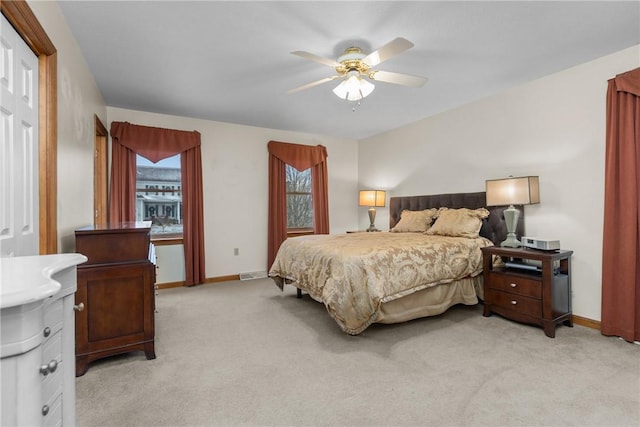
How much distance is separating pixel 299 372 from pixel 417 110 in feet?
12.1

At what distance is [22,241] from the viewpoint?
1.62 meters

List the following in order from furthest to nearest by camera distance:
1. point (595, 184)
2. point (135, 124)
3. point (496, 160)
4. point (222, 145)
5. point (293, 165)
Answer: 1. point (293, 165)
2. point (222, 145)
3. point (135, 124)
4. point (496, 160)
5. point (595, 184)

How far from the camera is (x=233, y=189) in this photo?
5.00 m

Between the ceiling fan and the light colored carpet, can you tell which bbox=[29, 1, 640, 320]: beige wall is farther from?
the ceiling fan

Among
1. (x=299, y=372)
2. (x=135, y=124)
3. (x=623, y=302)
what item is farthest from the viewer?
(x=135, y=124)

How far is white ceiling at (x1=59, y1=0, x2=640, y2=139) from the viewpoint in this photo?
2.16 meters

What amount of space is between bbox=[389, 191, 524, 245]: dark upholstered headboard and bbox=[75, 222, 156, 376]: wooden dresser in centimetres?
361

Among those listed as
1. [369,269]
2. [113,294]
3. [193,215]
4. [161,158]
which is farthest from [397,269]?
[161,158]

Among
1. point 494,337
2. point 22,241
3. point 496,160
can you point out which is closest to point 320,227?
point 496,160

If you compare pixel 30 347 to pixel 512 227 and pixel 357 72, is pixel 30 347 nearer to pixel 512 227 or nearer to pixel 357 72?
pixel 357 72

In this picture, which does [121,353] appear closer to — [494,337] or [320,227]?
[494,337]

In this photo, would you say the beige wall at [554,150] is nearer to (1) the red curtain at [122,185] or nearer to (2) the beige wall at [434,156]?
(2) the beige wall at [434,156]

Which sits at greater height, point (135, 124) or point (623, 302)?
point (135, 124)

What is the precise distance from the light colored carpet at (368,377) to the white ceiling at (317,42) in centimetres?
248
